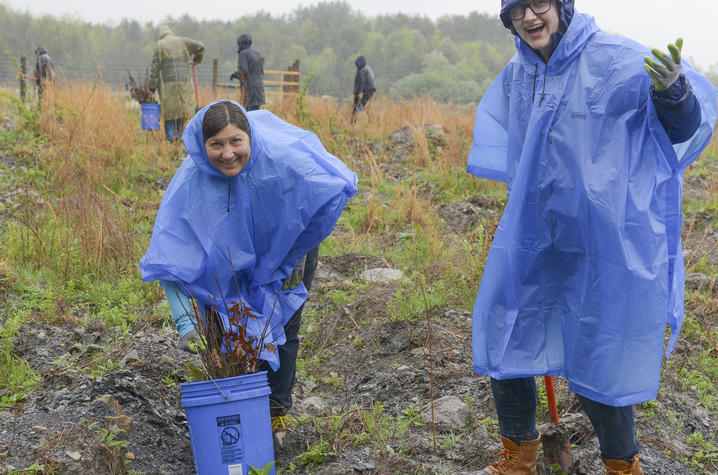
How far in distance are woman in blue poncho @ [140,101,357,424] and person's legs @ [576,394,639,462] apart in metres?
1.18

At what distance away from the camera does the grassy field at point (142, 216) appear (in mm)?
4148

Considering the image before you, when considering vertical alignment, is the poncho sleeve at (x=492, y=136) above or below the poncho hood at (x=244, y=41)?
below

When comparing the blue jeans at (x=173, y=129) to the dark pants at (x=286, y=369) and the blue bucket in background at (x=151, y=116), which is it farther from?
the dark pants at (x=286, y=369)

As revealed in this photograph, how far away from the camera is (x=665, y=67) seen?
1829 millimetres

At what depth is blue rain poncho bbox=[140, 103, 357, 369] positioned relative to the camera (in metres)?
2.51

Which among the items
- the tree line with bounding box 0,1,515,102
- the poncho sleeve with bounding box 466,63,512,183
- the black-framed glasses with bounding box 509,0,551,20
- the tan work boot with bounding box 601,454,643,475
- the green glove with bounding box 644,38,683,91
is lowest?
the tan work boot with bounding box 601,454,643,475

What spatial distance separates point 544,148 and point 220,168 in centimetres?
113

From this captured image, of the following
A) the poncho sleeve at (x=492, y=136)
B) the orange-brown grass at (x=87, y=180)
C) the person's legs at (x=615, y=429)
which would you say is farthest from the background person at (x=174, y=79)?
the person's legs at (x=615, y=429)

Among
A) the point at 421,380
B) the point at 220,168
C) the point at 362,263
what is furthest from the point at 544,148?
the point at 362,263

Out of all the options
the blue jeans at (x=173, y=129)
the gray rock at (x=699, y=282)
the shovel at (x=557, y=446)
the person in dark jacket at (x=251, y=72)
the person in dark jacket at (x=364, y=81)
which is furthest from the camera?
the person in dark jacket at (x=364, y=81)

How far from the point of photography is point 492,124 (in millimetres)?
2484

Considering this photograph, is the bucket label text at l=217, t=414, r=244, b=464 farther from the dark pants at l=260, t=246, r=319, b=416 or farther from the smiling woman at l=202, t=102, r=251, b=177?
the smiling woman at l=202, t=102, r=251, b=177

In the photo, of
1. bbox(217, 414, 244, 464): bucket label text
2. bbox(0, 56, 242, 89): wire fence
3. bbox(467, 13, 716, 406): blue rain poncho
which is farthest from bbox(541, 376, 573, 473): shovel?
bbox(0, 56, 242, 89): wire fence

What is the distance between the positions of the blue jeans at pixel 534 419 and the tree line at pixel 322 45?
127 ft
